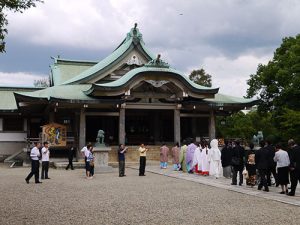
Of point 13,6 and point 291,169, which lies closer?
point 13,6

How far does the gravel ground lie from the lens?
768 cm

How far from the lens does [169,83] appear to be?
84.5ft

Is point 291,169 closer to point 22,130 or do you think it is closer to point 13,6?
point 13,6

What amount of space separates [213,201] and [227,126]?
35880 millimetres

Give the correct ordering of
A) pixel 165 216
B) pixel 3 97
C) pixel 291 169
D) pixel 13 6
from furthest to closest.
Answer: pixel 3 97, pixel 291 169, pixel 165 216, pixel 13 6

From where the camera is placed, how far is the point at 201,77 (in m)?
50.1

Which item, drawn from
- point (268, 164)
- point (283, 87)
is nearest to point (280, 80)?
point (283, 87)

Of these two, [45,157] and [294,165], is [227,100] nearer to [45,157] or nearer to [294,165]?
[45,157]

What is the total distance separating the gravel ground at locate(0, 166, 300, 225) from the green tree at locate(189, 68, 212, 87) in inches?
1468

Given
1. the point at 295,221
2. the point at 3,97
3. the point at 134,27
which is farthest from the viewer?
the point at 3,97

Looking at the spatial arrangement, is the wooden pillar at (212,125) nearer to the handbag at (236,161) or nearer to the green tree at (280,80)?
the green tree at (280,80)

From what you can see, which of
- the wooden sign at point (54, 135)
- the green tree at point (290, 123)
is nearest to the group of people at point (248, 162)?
the wooden sign at point (54, 135)

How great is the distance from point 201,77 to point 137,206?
1655 inches

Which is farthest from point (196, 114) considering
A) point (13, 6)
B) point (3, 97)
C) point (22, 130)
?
point (13, 6)
